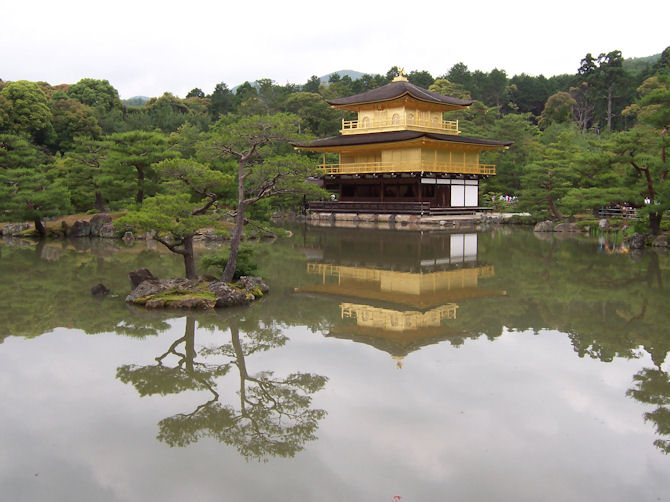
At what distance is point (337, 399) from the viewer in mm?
6195

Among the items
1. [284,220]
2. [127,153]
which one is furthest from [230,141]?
[284,220]

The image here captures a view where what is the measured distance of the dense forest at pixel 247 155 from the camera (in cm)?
1164

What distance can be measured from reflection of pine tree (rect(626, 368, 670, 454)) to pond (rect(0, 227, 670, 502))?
0.09 feet

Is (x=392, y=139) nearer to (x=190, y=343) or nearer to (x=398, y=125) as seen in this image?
(x=398, y=125)

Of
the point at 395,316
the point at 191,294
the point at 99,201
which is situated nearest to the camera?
the point at 395,316

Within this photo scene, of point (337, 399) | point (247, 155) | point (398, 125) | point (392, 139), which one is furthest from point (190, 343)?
point (398, 125)

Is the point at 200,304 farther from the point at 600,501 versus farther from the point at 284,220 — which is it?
the point at 284,220

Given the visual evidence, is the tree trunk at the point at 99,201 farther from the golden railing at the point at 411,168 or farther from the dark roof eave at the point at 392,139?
the golden railing at the point at 411,168

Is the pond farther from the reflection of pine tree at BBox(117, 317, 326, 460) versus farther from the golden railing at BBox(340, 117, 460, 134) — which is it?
the golden railing at BBox(340, 117, 460, 134)

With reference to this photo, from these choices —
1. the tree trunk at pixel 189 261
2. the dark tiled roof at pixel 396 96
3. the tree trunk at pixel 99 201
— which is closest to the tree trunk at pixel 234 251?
the tree trunk at pixel 189 261

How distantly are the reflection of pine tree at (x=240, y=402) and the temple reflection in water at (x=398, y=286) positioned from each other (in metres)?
1.76

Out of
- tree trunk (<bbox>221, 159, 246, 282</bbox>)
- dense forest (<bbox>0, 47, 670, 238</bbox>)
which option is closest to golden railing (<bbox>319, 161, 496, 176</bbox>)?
dense forest (<bbox>0, 47, 670, 238</bbox>)

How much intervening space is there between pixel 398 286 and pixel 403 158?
71.1 ft

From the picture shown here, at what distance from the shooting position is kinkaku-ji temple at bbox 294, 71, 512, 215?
32.5 metres
